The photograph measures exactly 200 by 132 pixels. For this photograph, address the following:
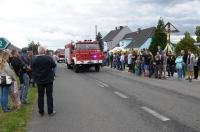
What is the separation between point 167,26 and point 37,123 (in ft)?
58.7

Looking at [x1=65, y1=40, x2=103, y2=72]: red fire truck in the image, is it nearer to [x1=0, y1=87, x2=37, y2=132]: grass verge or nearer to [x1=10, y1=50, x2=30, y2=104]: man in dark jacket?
[x1=10, y1=50, x2=30, y2=104]: man in dark jacket

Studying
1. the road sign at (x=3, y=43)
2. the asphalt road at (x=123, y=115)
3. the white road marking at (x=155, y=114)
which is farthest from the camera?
the road sign at (x=3, y=43)

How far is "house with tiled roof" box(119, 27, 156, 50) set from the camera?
98075mm

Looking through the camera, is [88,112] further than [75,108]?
No

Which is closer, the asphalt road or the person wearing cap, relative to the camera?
the asphalt road

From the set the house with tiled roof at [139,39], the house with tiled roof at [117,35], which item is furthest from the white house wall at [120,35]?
the house with tiled roof at [139,39]

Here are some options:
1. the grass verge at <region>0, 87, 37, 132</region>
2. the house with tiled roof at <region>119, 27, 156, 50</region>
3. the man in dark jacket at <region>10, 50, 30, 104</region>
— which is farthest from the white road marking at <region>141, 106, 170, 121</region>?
the house with tiled roof at <region>119, 27, 156, 50</region>

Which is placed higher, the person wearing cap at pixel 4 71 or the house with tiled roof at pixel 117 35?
the house with tiled roof at pixel 117 35

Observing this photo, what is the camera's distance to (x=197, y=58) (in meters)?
22.5

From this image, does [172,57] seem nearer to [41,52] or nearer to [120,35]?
[41,52]

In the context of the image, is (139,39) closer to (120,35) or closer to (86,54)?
(120,35)

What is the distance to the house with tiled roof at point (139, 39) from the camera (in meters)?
98.1

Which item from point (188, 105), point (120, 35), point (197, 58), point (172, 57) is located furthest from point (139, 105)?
point (120, 35)

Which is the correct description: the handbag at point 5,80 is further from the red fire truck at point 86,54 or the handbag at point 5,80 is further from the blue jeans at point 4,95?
the red fire truck at point 86,54
